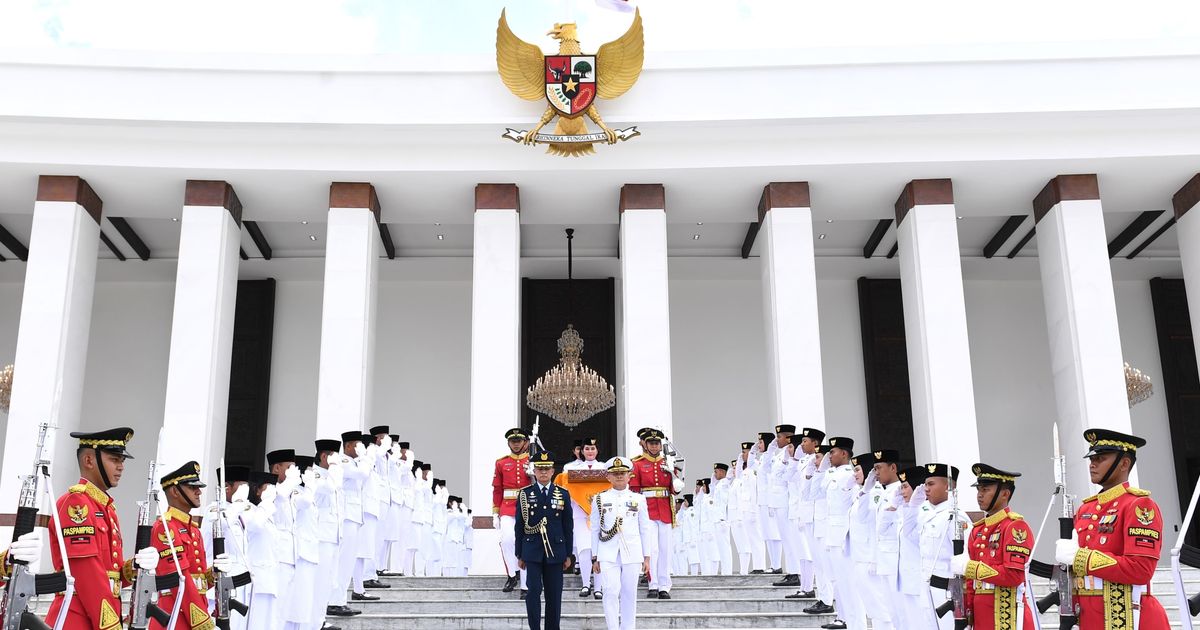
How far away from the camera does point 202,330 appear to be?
13727 millimetres

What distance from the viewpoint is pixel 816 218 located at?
1595cm

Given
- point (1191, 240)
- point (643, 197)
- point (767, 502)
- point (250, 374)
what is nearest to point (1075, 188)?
point (1191, 240)

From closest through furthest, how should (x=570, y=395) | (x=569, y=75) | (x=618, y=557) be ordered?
(x=618, y=557) → (x=569, y=75) → (x=570, y=395)

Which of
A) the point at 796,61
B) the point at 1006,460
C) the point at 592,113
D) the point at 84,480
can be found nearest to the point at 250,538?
the point at 84,480

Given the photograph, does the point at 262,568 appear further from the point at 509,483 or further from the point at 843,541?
the point at 843,541

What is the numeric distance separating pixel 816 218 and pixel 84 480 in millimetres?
13040

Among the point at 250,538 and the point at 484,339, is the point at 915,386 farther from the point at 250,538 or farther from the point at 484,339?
the point at 250,538

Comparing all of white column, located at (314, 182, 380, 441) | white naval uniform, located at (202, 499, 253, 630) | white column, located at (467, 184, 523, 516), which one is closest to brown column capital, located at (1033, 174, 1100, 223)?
white column, located at (467, 184, 523, 516)

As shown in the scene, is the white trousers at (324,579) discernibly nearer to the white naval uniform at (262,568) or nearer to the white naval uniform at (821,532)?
the white naval uniform at (262,568)

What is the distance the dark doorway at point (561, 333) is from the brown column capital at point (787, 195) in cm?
465

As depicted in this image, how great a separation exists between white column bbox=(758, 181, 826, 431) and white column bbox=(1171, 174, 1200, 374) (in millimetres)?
5497

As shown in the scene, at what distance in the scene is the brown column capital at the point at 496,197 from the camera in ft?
47.9

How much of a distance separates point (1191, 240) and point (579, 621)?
11303mm

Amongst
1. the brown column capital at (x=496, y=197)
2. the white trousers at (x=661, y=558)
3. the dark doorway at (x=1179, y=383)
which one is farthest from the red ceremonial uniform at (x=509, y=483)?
the dark doorway at (x=1179, y=383)
